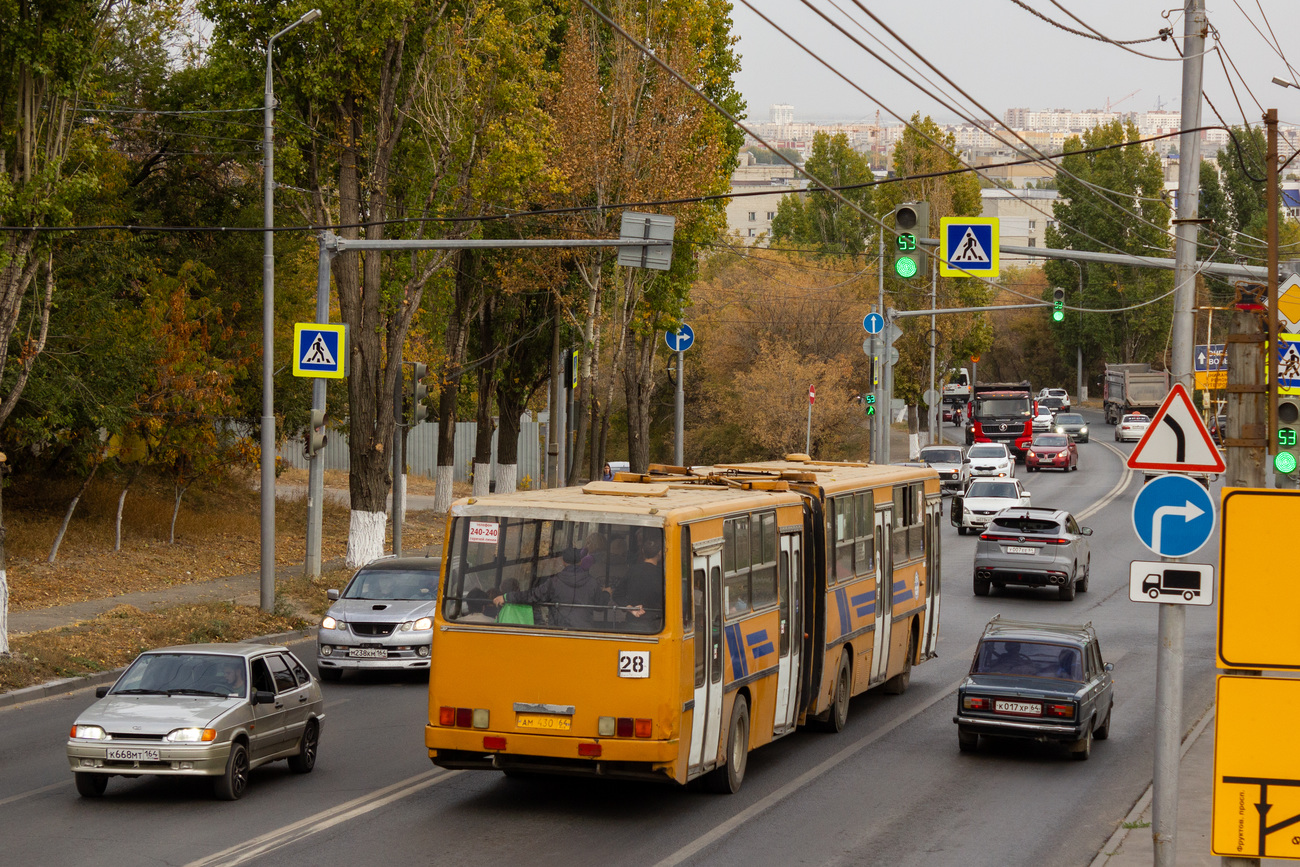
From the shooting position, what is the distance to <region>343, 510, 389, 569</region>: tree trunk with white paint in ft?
98.5

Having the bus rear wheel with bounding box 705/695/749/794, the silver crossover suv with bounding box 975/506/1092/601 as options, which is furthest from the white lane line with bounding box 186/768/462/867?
the silver crossover suv with bounding box 975/506/1092/601

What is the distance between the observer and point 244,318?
120 ft

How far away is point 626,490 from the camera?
13789 millimetres

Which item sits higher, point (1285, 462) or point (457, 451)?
point (1285, 462)

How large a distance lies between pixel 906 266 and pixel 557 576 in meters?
11.0

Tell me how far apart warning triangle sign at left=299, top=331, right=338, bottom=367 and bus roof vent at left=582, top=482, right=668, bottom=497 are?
12.2 meters

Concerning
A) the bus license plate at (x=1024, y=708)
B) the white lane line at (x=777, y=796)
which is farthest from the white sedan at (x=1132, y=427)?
the bus license plate at (x=1024, y=708)

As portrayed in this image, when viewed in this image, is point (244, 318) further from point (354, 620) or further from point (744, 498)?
point (744, 498)

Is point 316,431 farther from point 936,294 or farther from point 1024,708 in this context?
point 936,294

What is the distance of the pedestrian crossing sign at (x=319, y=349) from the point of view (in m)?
25.1

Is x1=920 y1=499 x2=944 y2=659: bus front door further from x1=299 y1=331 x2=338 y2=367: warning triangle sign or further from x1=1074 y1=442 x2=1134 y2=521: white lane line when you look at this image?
x1=1074 y1=442 x2=1134 y2=521: white lane line

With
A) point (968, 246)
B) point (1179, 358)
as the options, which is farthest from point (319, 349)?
point (1179, 358)

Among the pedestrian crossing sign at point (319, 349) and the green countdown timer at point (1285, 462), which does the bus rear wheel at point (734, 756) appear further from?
the pedestrian crossing sign at point (319, 349)

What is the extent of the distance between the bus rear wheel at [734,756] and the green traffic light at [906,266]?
9383mm
